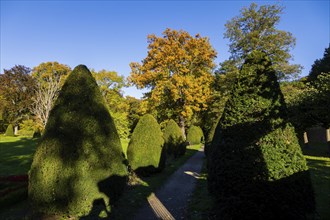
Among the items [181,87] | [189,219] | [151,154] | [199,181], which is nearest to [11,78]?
[181,87]

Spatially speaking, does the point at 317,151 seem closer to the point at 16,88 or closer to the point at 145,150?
the point at 145,150

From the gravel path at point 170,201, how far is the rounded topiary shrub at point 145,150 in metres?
1.23

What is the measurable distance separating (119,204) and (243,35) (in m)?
28.1

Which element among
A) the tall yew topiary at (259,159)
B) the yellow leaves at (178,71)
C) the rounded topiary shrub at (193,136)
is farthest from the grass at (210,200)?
the rounded topiary shrub at (193,136)

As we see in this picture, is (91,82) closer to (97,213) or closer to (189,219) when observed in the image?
(97,213)

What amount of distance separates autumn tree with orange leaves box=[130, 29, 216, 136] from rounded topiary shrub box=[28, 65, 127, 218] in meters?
23.6

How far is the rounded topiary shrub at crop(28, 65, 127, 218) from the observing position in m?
6.77

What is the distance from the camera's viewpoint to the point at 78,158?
280 inches

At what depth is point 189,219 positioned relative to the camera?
679 cm

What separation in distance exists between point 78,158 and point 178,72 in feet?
88.7

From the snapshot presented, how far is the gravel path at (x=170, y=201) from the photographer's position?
284 inches

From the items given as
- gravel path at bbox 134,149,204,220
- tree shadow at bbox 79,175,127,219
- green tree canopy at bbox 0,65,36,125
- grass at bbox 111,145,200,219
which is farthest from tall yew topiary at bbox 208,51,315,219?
green tree canopy at bbox 0,65,36,125

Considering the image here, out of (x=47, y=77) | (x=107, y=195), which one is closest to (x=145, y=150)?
(x=107, y=195)

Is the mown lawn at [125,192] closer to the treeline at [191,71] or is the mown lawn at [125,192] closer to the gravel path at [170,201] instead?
the gravel path at [170,201]
